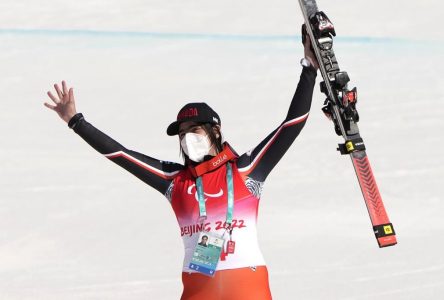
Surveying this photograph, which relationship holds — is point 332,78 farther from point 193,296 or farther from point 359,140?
point 193,296

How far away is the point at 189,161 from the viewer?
21.8 ft

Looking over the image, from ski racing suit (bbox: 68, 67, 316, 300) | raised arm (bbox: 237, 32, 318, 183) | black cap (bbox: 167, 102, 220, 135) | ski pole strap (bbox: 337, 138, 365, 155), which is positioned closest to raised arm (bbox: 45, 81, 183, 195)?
ski racing suit (bbox: 68, 67, 316, 300)

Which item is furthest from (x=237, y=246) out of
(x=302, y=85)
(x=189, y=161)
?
(x=302, y=85)

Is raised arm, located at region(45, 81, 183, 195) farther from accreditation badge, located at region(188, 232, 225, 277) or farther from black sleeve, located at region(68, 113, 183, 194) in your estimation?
accreditation badge, located at region(188, 232, 225, 277)

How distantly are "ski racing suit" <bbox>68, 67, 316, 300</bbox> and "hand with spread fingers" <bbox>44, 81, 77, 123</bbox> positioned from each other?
3.15 feet

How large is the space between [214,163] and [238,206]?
1.17 ft

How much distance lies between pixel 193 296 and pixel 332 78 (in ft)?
6.00

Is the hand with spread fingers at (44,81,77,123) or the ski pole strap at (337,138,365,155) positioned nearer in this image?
the ski pole strap at (337,138,365,155)

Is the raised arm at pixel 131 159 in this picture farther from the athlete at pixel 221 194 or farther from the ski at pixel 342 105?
the ski at pixel 342 105

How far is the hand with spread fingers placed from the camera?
696 centimetres

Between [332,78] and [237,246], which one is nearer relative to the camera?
[237,246]

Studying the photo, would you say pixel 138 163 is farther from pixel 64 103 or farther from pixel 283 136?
pixel 283 136

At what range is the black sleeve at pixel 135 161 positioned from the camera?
6746 millimetres

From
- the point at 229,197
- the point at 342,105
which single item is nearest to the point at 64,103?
the point at 229,197
